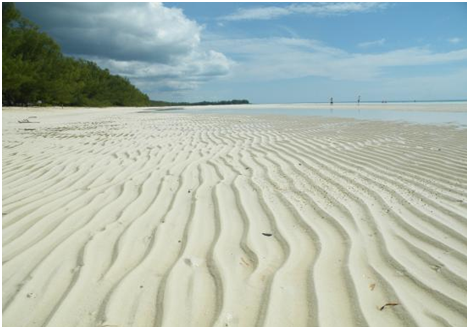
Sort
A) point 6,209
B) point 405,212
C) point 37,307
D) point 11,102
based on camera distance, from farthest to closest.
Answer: point 11,102
point 6,209
point 405,212
point 37,307

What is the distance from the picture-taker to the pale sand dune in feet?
5.88

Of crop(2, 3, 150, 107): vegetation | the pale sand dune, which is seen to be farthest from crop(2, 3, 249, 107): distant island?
the pale sand dune

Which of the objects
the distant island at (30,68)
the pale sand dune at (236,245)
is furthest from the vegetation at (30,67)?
the pale sand dune at (236,245)

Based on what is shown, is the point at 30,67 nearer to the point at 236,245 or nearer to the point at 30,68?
the point at 30,68

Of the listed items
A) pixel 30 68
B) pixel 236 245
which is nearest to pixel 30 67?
pixel 30 68

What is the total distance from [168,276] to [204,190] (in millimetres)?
1791

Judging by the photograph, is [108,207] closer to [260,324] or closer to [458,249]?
[260,324]

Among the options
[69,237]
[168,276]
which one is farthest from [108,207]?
[168,276]

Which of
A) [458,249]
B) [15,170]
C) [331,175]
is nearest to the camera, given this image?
[458,249]

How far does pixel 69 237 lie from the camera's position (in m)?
2.68

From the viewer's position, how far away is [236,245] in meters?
2.52

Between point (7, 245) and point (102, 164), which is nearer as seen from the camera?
point (7, 245)

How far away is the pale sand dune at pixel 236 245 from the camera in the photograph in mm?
1793

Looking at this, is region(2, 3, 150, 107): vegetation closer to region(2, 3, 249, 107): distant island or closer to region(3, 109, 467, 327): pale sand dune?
region(2, 3, 249, 107): distant island
